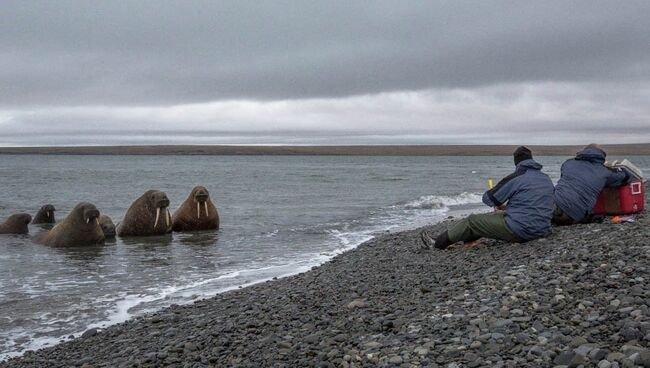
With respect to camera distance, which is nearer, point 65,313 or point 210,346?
point 210,346

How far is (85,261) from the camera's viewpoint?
12812 mm

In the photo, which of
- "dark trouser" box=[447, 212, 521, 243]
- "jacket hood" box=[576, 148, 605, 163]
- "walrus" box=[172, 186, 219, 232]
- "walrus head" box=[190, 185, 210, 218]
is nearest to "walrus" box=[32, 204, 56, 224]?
"walrus" box=[172, 186, 219, 232]

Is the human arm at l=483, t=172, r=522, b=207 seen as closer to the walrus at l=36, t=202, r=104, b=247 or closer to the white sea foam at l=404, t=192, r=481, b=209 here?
the walrus at l=36, t=202, r=104, b=247

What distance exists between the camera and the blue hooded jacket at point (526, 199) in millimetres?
9102

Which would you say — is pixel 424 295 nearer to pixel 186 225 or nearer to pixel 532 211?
pixel 532 211

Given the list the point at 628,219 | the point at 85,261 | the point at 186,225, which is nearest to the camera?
the point at 628,219

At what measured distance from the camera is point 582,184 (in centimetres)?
1030

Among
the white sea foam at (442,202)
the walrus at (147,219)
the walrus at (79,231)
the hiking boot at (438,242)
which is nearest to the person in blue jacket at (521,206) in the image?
the hiking boot at (438,242)

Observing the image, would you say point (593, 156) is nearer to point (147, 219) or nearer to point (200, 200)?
point (200, 200)

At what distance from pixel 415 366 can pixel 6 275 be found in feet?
31.1

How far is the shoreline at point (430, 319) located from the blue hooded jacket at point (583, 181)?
136 cm

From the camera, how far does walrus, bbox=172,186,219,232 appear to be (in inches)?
709

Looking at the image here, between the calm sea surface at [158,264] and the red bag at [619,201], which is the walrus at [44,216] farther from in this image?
the red bag at [619,201]

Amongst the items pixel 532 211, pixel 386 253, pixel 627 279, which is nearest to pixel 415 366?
pixel 627 279
